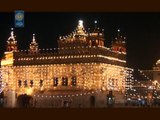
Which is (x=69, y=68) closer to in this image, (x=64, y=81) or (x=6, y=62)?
(x=64, y=81)

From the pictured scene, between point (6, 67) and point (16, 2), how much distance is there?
180 inches

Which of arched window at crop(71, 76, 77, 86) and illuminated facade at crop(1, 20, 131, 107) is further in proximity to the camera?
arched window at crop(71, 76, 77, 86)

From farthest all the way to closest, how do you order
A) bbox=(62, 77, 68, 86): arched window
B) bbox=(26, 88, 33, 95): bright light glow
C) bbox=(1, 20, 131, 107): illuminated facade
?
bbox=(62, 77, 68, 86): arched window, bbox=(1, 20, 131, 107): illuminated facade, bbox=(26, 88, 33, 95): bright light glow

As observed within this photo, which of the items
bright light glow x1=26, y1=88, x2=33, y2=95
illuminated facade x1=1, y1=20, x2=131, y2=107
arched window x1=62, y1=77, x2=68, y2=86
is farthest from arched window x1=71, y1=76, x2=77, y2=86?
bright light glow x1=26, y1=88, x2=33, y2=95

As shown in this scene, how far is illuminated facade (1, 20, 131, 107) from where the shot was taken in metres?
11.2

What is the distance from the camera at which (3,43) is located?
9.91 m

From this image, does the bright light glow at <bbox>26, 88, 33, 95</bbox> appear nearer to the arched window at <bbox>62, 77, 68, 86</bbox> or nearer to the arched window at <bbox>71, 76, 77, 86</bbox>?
the arched window at <bbox>62, 77, 68, 86</bbox>

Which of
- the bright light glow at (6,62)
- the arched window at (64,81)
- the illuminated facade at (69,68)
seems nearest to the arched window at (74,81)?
the illuminated facade at (69,68)

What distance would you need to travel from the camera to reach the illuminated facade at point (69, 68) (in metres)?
11.2

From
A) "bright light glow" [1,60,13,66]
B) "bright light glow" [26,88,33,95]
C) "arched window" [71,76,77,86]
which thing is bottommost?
"bright light glow" [26,88,33,95]

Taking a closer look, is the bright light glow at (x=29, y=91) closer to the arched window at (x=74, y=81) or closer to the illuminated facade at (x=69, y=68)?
the illuminated facade at (x=69, y=68)

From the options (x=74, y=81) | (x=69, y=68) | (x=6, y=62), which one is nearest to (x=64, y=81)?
(x=74, y=81)

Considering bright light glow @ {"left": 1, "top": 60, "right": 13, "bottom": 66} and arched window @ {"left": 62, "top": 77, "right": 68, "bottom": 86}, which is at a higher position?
bright light glow @ {"left": 1, "top": 60, "right": 13, "bottom": 66}

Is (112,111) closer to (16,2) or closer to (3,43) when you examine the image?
(16,2)
